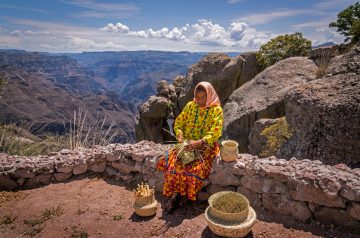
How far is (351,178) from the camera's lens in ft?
12.0

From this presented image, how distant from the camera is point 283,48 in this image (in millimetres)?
14047

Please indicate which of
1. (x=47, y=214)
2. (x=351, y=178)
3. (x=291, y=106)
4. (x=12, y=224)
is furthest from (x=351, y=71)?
(x=12, y=224)

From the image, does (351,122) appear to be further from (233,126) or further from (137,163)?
(233,126)

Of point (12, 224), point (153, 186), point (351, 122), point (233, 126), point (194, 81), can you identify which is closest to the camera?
point (12, 224)

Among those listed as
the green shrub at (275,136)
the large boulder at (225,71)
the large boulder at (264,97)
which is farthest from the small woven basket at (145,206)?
the large boulder at (225,71)

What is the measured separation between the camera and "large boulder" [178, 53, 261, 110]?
49.0 ft

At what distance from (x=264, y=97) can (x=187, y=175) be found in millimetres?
5814

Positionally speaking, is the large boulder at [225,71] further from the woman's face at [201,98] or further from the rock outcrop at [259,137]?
the woman's face at [201,98]

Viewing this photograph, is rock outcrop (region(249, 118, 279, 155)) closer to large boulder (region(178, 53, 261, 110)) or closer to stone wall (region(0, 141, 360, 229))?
stone wall (region(0, 141, 360, 229))

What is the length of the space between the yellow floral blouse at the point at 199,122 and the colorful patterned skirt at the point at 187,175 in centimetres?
37

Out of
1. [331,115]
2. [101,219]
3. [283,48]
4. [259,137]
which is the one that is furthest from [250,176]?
[283,48]

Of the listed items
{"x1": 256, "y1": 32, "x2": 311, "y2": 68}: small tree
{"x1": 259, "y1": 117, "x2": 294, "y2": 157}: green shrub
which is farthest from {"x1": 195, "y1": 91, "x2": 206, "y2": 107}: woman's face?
{"x1": 256, "y1": 32, "x2": 311, "y2": 68}: small tree

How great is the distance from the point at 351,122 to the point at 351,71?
1576 mm

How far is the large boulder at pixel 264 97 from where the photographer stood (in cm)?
898
